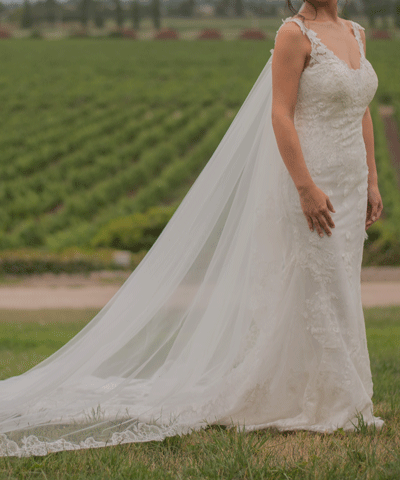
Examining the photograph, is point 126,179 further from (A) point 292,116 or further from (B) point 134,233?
(A) point 292,116

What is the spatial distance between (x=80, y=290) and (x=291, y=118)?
18.4 feet

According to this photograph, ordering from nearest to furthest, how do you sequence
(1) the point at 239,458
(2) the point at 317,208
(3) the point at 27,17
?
(1) the point at 239,458
(2) the point at 317,208
(3) the point at 27,17

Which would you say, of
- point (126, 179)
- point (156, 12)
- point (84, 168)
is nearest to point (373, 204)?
point (126, 179)

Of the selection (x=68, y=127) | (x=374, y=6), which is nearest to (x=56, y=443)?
(x=68, y=127)

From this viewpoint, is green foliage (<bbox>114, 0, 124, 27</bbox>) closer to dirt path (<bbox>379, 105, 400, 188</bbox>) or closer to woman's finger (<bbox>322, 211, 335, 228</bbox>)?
dirt path (<bbox>379, 105, 400, 188</bbox>)

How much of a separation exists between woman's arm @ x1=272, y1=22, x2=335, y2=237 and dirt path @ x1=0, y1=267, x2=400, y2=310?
453cm

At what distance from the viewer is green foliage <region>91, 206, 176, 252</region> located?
31.6ft

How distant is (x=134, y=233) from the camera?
9664mm

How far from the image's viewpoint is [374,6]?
221ft

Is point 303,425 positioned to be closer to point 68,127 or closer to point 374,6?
point 68,127

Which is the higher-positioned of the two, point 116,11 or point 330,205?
point 116,11

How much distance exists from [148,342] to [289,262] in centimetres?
85

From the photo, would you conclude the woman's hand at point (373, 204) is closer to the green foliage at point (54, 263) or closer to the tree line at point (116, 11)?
the green foliage at point (54, 263)

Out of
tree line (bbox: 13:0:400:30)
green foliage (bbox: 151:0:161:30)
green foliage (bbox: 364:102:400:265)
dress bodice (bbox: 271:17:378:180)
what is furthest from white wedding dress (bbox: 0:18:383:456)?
green foliage (bbox: 151:0:161:30)
